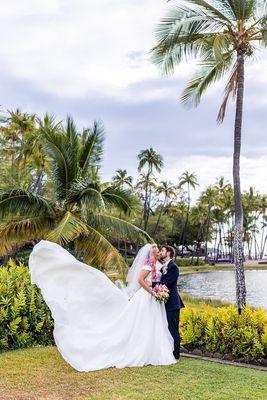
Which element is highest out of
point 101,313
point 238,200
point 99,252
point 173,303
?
point 238,200

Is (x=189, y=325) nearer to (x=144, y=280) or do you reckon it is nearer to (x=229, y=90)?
(x=144, y=280)

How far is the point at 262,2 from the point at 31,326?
36.5 feet

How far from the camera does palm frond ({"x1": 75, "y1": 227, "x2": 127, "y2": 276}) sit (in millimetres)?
15648

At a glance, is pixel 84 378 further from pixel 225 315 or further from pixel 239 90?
pixel 239 90

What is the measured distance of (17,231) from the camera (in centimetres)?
1602

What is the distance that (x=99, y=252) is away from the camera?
52.3 ft

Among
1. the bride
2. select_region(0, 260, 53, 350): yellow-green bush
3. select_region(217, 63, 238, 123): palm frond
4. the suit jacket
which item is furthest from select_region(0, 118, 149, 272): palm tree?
the suit jacket

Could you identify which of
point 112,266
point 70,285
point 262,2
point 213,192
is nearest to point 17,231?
point 112,266

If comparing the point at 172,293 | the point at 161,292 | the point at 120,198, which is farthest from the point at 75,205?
the point at 161,292

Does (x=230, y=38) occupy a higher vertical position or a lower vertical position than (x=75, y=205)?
higher

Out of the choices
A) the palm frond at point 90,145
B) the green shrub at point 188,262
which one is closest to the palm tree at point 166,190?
the green shrub at point 188,262

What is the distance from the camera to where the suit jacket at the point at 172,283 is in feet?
27.4

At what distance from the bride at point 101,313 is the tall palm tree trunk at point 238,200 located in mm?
5911

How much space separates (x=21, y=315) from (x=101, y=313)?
2.02 metres
